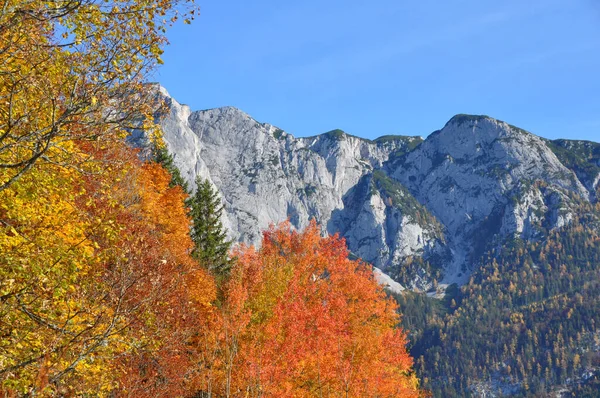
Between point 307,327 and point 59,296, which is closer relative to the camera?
point 59,296

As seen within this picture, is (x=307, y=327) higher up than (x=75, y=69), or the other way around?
(x=75, y=69)

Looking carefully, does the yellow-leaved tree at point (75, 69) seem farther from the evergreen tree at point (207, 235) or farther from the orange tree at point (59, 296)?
the evergreen tree at point (207, 235)

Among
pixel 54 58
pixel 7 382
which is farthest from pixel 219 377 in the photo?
pixel 54 58

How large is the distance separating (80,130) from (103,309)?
3.56 meters

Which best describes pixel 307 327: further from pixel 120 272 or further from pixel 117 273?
pixel 117 273

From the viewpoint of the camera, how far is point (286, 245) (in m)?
48.8

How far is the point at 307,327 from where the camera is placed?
109ft

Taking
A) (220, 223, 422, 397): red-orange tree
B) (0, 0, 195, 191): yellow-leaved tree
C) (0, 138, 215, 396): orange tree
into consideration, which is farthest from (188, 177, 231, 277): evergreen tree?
(0, 0, 195, 191): yellow-leaved tree

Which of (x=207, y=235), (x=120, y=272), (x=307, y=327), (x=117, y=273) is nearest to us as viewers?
(x=117, y=273)

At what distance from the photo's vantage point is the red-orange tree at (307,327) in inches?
963

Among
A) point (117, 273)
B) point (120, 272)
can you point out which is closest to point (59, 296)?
point (117, 273)

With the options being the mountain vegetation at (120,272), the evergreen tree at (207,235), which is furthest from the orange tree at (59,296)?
the evergreen tree at (207,235)

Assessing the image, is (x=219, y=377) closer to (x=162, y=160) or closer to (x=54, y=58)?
(x=54, y=58)

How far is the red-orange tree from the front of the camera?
80.3ft
